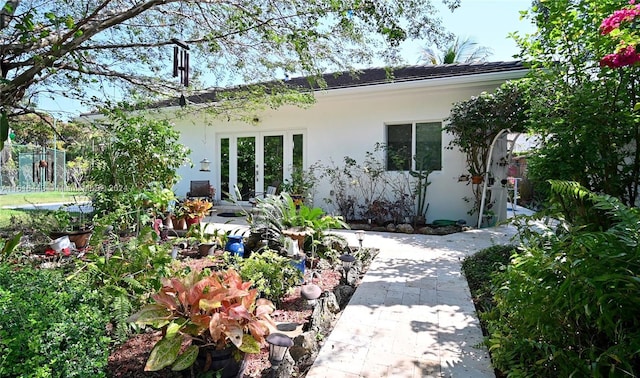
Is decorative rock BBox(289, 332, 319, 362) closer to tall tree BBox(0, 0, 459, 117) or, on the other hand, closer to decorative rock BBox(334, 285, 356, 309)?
decorative rock BBox(334, 285, 356, 309)

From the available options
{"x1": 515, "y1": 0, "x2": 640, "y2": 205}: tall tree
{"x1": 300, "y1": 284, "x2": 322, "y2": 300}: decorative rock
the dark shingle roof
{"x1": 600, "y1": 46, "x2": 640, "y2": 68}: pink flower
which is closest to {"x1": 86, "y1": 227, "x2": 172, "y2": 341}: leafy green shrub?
{"x1": 300, "y1": 284, "x2": 322, "y2": 300}: decorative rock

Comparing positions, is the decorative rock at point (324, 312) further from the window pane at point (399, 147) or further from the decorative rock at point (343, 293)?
the window pane at point (399, 147)

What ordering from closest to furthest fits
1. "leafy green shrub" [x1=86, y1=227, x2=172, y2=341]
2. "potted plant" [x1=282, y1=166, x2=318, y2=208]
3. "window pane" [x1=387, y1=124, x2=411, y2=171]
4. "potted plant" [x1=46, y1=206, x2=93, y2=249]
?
"leafy green shrub" [x1=86, y1=227, x2=172, y2=341] → "potted plant" [x1=46, y1=206, x2=93, y2=249] → "window pane" [x1=387, y1=124, x2=411, y2=171] → "potted plant" [x1=282, y1=166, x2=318, y2=208]

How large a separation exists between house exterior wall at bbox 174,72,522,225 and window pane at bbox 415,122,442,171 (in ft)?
0.45

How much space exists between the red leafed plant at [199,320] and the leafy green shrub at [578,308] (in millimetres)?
1341

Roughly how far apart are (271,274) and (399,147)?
6.03 metres

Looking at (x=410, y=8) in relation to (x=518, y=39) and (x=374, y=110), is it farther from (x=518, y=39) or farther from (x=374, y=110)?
(x=374, y=110)

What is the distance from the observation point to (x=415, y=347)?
2.33m

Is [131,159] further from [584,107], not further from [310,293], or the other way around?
[584,107]

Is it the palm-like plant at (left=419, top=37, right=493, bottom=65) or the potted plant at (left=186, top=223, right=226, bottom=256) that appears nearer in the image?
the potted plant at (left=186, top=223, right=226, bottom=256)

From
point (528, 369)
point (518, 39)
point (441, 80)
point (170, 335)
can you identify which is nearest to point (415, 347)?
point (528, 369)

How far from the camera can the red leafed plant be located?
5.51ft

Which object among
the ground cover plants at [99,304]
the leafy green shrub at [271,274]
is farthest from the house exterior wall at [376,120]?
the leafy green shrub at [271,274]

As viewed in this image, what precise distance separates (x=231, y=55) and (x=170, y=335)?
5.30m
